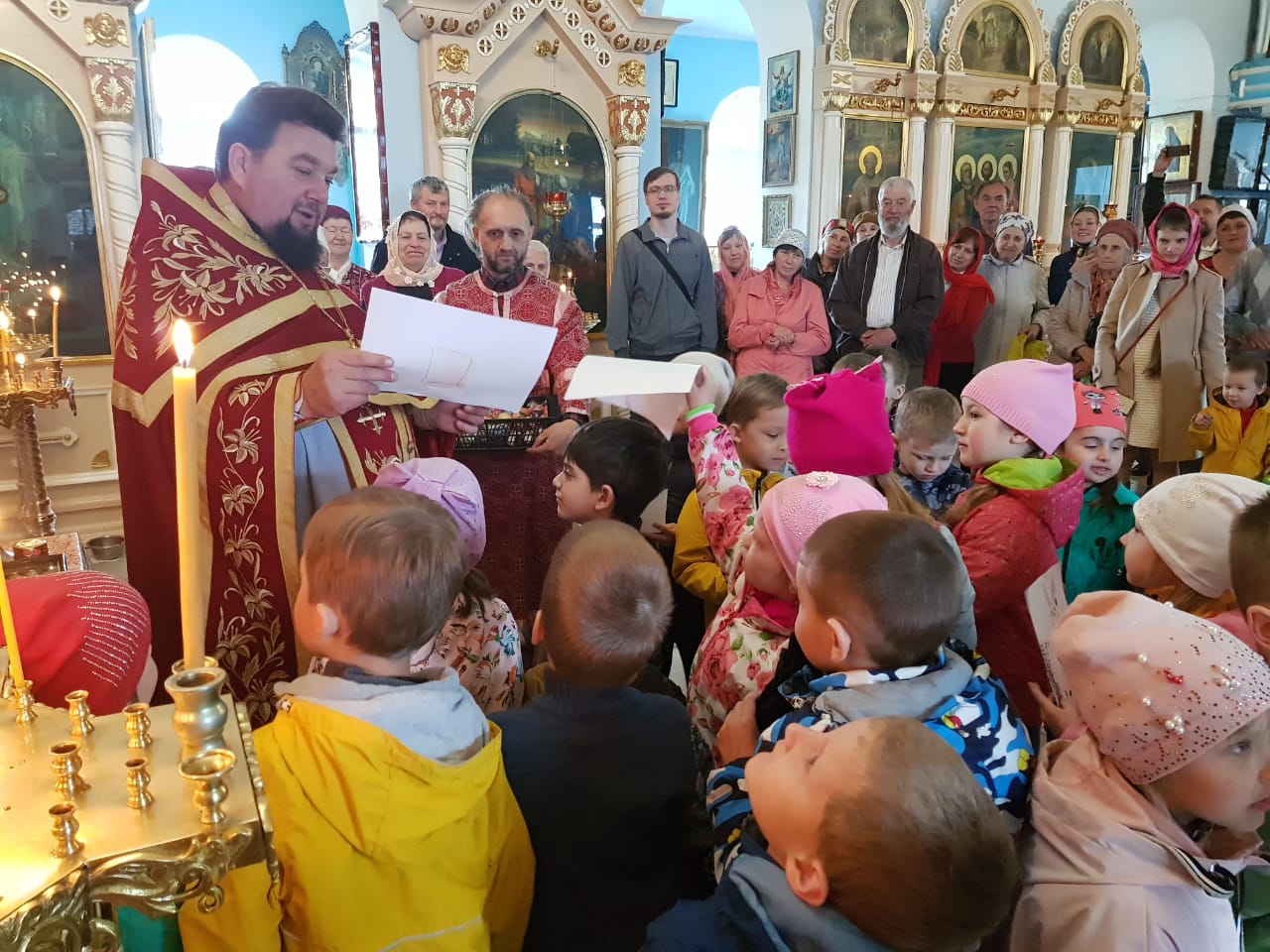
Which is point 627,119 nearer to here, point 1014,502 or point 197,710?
point 1014,502

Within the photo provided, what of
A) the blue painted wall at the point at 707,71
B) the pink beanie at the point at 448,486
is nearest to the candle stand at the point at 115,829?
the pink beanie at the point at 448,486

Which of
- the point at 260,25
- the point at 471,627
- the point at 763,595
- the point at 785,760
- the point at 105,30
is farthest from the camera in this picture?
the point at 260,25

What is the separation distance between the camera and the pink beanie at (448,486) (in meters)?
2.04

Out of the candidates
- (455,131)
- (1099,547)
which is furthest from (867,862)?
(455,131)

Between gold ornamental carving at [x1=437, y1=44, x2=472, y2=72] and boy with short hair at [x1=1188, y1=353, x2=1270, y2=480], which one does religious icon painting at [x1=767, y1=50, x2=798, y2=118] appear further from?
boy with short hair at [x1=1188, y1=353, x2=1270, y2=480]

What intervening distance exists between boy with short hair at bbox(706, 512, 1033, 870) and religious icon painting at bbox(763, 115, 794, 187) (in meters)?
9.23

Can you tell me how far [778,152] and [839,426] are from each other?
852cm

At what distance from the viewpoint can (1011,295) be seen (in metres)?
6.97

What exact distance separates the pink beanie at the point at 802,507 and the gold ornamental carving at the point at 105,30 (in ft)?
17.3

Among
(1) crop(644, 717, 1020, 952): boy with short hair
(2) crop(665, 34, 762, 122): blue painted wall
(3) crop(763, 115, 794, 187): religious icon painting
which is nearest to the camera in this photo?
(1) crop(644, 717, 1020, 952): boy with short hair

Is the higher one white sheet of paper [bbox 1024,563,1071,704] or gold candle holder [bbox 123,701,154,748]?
gold candle holder [bbox 123,701,154,748]

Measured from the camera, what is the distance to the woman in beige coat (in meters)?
5.43

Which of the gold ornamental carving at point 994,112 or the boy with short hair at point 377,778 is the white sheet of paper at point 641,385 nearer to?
the boy with short hair at point 377,778

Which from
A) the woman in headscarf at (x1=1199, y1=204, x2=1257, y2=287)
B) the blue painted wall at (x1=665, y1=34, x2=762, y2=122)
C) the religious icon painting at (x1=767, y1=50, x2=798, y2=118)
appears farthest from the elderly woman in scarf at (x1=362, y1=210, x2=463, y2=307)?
the blue painted wall at (x1=665, y1=34, x2=762, y2=122)
